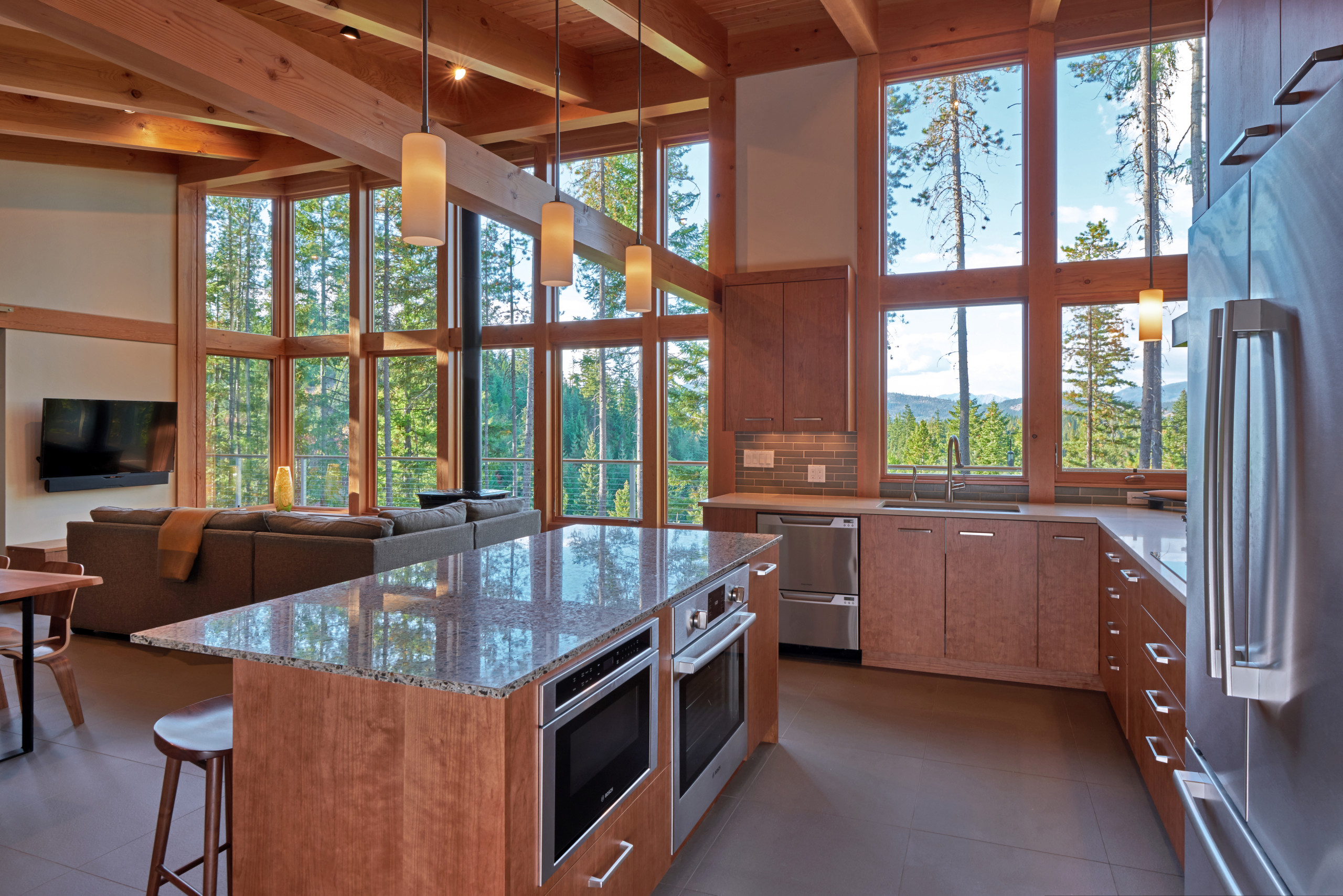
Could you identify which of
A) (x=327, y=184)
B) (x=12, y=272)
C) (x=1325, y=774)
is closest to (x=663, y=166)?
(x=327, y=184)

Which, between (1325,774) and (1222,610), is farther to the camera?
(1222,610)

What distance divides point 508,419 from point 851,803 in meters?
5.37

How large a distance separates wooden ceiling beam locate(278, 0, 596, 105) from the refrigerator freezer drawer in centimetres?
412

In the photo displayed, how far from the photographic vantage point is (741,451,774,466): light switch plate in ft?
17.7

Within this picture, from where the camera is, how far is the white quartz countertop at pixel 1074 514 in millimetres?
2826

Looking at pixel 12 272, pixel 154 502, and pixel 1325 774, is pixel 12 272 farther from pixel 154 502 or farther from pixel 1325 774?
pixel 1325 774

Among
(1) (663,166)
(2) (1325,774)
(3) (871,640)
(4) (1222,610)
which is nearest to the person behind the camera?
(2) (1325,774)

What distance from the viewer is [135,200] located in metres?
7.50

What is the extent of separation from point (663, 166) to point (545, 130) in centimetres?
112

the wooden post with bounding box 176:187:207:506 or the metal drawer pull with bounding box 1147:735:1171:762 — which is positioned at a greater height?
the wooden post with bounding box 176:187:207:506

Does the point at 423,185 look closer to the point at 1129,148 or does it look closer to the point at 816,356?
the point at 816,356

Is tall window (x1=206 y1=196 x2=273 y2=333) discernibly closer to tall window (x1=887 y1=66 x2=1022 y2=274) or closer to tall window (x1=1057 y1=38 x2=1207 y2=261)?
tall window (x1=887 y1=66 x2=1022 y2=274)

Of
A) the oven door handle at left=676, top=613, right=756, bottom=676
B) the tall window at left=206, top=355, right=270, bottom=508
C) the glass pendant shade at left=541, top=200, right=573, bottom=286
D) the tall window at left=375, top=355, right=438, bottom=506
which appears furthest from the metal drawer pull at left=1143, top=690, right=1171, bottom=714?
the tall window at left=206, top=355, right=270, bottom=508

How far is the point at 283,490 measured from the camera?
6.43 metres
